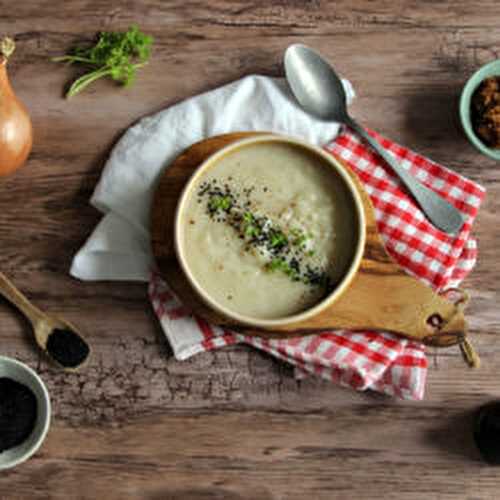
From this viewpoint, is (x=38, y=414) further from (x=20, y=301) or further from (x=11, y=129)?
(x=11, y=129)

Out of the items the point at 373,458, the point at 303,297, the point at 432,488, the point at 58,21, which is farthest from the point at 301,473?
the point at 58,21

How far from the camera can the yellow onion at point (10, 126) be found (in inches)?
63.5

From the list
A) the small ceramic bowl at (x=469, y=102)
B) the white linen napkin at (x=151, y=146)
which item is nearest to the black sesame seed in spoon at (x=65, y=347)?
the white linen napkin at (x=151, y=146)

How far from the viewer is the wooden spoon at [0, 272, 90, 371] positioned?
1679 mm

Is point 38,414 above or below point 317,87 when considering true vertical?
below

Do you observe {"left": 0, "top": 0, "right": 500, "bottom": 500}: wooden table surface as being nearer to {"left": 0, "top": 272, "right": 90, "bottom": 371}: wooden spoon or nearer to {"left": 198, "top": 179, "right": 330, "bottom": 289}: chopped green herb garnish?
{"left": 0, "top": 272, "right": 90, "bottom": 371}: wooden spoon

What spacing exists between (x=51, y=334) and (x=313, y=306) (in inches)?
24.3

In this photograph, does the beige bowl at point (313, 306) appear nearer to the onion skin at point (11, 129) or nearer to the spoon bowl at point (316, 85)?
the spoon bowl at point (316, 85)

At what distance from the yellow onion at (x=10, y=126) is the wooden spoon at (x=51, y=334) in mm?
267

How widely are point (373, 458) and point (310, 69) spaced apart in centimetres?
92

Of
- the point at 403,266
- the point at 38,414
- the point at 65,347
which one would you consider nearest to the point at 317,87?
the point at 403,266

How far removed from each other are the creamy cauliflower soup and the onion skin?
425 mm

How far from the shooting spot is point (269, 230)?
1.53m

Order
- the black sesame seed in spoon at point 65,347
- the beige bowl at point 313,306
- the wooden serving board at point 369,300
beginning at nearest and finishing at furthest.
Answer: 1. the beige bowl at point 313,306
2. the wooden serving board at point 369,300
3. the black sesame seed in spoon at point 65,347
